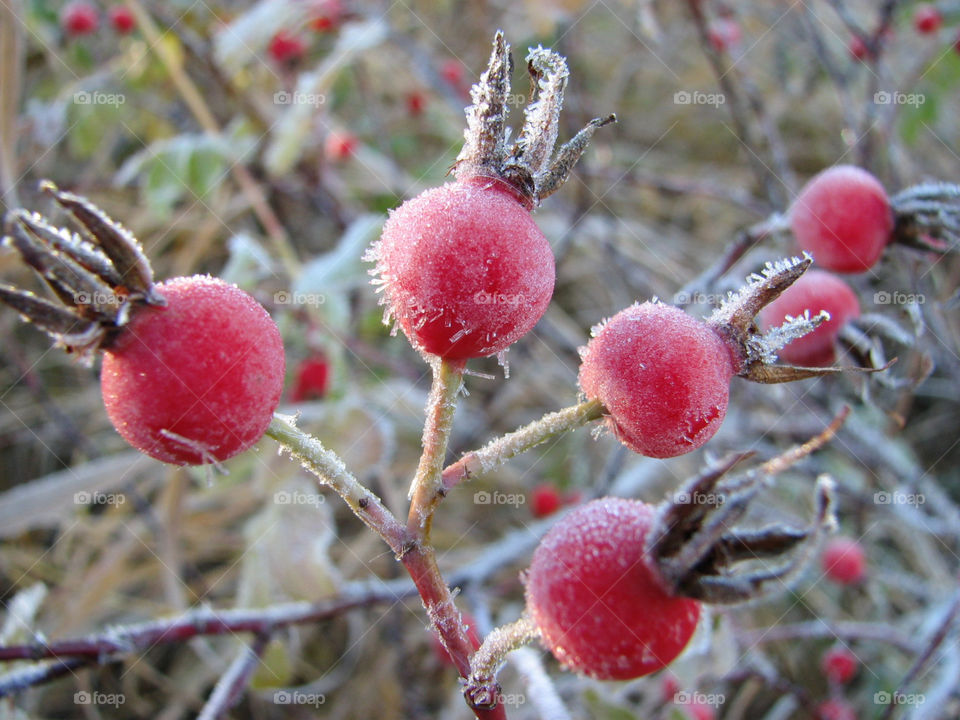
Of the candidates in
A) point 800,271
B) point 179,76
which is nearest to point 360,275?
point 179,76

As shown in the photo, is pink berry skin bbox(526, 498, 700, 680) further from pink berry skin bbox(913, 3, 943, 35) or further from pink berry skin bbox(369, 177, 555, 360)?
pink berry skin bbox(913, 3, 943, 35)

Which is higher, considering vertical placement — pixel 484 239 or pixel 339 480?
pixel 484 239

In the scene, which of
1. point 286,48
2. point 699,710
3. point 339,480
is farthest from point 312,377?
point 286,48

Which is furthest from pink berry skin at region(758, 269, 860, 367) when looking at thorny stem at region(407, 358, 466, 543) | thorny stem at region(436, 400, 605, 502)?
thorny stem at region(407, 358, 466, 543)

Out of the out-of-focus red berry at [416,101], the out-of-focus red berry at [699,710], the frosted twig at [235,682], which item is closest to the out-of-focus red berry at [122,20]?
the out-of-focus red berry at [416,101]

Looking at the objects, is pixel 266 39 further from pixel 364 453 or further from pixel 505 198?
pixel 505 198

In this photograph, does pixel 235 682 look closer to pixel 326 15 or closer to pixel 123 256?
pixel 123 256
